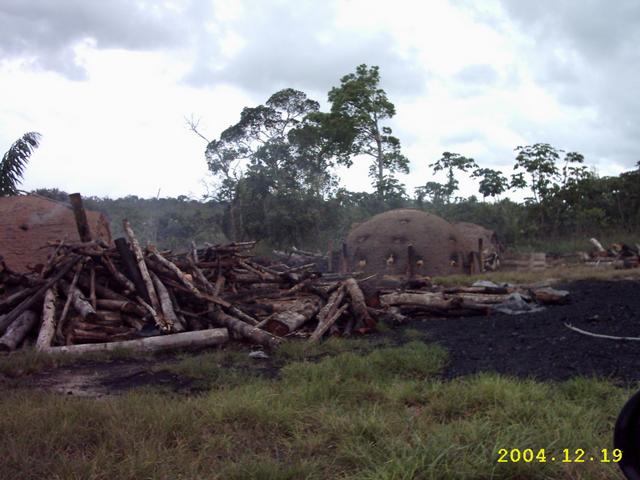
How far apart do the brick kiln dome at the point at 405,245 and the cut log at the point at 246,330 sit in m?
11.4

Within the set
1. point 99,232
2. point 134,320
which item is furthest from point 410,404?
point 99,232

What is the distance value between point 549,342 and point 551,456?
3700 mm

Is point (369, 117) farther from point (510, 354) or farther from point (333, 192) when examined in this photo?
point (510, 354)

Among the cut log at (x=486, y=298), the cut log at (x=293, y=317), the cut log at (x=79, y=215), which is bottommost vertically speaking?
the cut log at (x=293, y=317)

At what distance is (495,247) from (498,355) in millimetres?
22858

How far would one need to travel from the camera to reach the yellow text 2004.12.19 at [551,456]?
11.2 ft

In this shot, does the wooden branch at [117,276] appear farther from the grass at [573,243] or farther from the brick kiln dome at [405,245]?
the grass at [573,243]

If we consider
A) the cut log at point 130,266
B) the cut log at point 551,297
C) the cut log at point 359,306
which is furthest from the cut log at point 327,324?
the cut log at point 551,297

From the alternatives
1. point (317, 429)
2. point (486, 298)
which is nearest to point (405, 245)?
point (486, 298)

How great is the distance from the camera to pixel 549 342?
6.98 m

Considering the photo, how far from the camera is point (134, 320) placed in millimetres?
8953

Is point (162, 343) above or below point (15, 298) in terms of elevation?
below

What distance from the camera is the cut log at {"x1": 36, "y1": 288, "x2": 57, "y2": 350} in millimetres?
7637

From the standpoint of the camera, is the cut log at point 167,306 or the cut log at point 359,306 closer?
the cut log at point 167,306
